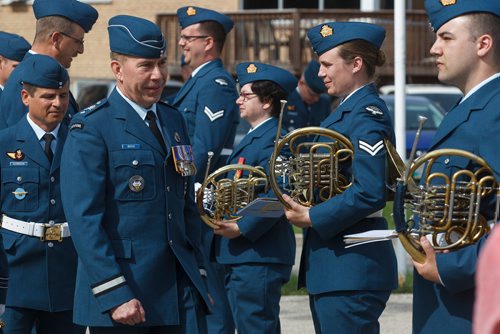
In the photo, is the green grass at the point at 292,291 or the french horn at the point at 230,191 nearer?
the french horn at the point at 230,191

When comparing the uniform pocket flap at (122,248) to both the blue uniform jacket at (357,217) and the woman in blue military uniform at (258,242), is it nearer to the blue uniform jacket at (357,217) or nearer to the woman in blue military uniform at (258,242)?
the blue uniform jacket at (357,217)

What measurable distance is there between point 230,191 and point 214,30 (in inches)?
73.2

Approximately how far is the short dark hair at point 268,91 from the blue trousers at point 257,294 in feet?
2.94

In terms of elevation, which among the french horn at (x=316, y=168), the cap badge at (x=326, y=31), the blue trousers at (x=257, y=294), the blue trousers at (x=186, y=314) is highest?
the cap badge at (x=326, y=31)

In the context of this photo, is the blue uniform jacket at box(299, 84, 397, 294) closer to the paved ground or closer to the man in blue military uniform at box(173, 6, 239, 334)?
the man in blue military uniform at box(173, 6, 239, 334)

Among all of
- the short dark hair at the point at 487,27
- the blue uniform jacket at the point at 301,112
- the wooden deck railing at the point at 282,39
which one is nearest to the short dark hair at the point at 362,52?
the short dark hair at the point at 487,27

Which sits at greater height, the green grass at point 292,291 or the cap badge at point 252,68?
the cap badge at point 252,68

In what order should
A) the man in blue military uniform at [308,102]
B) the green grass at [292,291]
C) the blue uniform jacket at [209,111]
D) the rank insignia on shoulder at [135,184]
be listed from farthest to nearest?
the man in blue military uniform at [308,102], the green grass at [292,291], the blue uniform jacket at [209,111], the rank insignia on shoulder at [135,184]

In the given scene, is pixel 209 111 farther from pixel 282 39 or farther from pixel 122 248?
pixel 282 39

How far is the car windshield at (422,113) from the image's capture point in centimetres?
1814

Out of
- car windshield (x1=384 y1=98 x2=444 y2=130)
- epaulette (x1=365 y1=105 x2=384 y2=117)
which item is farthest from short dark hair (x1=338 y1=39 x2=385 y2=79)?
car windshield (x1=384 y1=98 x2=444 y2=130)

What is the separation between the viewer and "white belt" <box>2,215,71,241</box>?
5.76 m

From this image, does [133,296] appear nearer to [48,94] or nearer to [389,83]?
[48,94]

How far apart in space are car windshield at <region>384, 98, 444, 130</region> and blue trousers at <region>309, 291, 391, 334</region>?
499 inches
